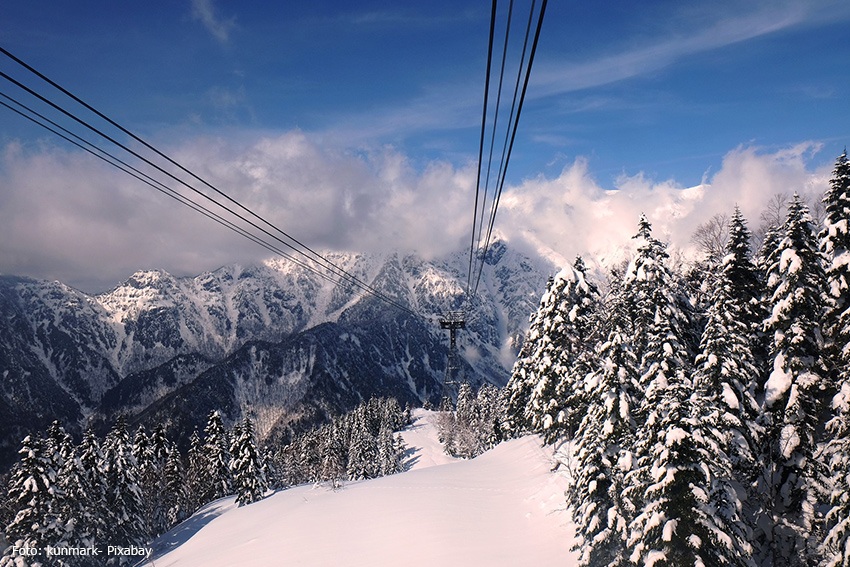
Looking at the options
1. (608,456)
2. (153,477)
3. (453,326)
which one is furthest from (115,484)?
(608,456)

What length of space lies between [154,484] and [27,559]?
26.0 metres

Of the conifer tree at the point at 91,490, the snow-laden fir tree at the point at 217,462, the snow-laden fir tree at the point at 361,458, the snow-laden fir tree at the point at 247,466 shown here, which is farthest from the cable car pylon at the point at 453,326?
the snow-laden fir tree at the point at 361,458

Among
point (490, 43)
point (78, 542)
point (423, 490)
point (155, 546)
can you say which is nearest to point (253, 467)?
point (155, 546)

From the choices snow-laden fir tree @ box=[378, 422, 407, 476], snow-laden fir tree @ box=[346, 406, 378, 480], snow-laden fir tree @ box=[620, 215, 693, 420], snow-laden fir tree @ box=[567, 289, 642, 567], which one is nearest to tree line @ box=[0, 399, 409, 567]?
snow-laden fir tree @ box=[346, 406, 378, 480]

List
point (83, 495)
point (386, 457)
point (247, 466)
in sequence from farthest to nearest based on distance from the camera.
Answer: point (386, 457) < point (247, 466) < point (83, 495)

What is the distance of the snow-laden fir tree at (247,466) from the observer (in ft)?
192

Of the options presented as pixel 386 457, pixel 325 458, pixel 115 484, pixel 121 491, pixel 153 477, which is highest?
pixel 115 484

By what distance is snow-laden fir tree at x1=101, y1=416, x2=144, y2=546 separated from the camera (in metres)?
46.8

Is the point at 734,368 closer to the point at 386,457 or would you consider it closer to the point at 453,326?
the point at 453,326

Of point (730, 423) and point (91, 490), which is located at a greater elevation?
point (730, 423)

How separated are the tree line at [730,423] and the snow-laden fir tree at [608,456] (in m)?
0.05

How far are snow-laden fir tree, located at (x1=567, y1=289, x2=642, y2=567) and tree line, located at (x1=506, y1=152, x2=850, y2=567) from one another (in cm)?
5

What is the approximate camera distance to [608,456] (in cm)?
2011

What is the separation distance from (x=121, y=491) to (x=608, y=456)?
2002 inches
